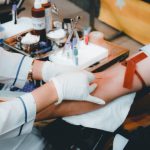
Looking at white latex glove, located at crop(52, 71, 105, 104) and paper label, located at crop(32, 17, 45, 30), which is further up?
paper label, located at crop(32, 17, 45, 30)

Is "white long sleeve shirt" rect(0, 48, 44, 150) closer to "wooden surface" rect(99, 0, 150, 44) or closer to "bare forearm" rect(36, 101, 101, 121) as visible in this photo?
"bare forearm" rect(36, 101, 101, 121)

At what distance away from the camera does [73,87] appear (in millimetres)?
1061

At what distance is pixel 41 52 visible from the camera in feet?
4.85

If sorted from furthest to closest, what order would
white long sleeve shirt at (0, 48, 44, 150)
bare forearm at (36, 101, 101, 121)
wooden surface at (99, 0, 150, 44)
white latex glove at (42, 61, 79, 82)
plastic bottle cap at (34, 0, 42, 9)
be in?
wooden surface at (99, 0, 150, 44), plastic bottle cap at (34, 0, 42, 9), white latex glove at (42, 61, 79, 82), bare forearm at (36, 101, 101, 121), white long sleeve shirt at (0, 48, 44, 150)

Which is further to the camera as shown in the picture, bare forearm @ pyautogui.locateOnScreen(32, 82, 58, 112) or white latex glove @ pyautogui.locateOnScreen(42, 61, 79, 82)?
white latex glove @ pyautogui.locateOnScreen(42, 61, 79, 82)

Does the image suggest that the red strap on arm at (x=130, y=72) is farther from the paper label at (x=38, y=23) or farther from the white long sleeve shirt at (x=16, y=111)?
the paper label at (x=38, y=23)

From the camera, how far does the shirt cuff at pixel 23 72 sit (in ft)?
4.41

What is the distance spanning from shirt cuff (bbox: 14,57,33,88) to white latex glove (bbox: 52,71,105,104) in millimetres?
298

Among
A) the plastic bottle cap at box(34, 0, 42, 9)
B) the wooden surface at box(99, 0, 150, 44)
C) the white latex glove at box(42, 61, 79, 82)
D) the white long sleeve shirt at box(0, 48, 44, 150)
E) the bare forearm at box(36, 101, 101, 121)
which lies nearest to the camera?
the white long sleeve shirt at box(0, 48, 44, 150)

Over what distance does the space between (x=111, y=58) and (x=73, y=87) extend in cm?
46

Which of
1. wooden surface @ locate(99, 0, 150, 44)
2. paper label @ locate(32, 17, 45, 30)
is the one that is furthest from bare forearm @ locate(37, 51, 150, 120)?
wooden surface @ locate(99, 0, 150, 44)

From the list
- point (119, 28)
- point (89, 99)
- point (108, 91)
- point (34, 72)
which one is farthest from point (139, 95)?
point (119, 28)

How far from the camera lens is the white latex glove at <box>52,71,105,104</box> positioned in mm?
1055

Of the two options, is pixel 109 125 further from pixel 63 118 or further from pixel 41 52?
pixel 41 52
